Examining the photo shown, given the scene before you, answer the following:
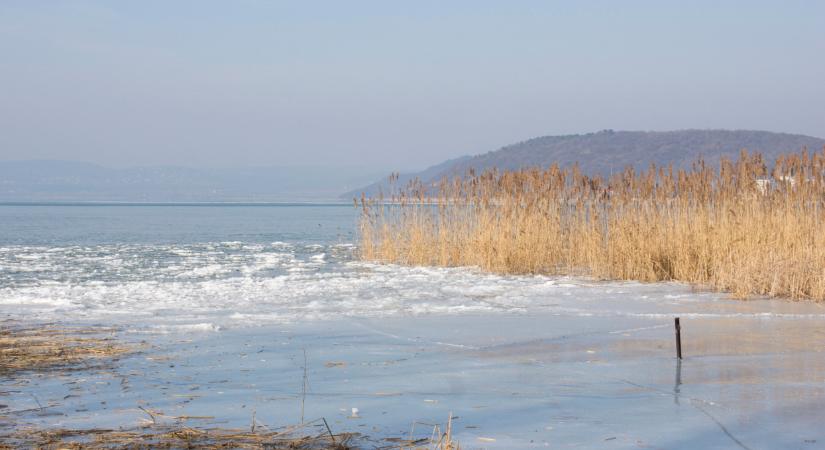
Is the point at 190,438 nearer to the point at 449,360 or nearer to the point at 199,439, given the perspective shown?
the point at 199,439

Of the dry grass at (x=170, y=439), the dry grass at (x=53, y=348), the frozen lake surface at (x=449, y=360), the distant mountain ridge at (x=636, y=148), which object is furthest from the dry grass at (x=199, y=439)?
the distant mountain ridge at (x=636, y=148)

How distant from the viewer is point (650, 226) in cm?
1332

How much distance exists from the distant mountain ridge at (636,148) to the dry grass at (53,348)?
9874 cm

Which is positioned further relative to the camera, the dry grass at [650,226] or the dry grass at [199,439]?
the dry grass at [650,226]

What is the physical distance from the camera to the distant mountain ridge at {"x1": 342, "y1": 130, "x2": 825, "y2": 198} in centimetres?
11331

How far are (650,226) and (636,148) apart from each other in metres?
113

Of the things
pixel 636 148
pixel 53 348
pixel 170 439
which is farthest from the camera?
pixel 636 148

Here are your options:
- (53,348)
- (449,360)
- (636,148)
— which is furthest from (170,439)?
(636,148)

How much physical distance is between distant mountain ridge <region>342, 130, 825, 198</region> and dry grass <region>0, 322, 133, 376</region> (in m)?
98.7

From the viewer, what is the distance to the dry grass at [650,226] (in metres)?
11.2

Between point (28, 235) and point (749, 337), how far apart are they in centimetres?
2315

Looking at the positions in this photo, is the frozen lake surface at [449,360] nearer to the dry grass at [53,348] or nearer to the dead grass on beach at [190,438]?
the dead grass on beach at [190,438]

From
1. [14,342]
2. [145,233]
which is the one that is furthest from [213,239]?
[14,342]

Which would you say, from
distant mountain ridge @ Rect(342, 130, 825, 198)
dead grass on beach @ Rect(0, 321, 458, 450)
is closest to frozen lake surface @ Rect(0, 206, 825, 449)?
dead grass on beach @ Rect(0, 321, 458, 450)
